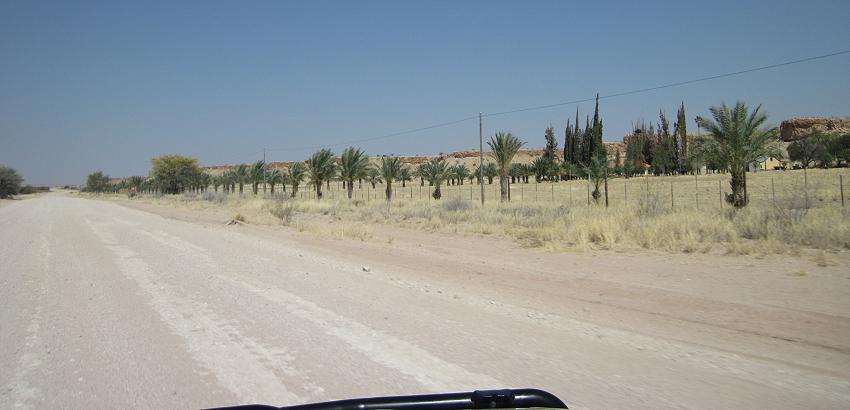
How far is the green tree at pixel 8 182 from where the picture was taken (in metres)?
88.4

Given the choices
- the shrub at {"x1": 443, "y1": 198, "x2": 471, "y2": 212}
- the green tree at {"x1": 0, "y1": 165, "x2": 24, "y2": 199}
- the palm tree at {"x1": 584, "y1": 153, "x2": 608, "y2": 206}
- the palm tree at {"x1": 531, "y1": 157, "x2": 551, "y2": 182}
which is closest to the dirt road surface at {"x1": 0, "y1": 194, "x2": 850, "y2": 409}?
the shrub at {"x1": 443, "y1": 198, "x2": 471, "y2": 212}

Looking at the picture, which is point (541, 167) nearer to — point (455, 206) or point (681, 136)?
point (681, 136)

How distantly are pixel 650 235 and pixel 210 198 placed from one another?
4972 cm

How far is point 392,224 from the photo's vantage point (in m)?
25.3

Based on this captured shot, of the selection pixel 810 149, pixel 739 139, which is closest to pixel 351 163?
pixel 739 139

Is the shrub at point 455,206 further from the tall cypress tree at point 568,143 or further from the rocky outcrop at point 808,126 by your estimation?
the rocky outcrop at point 808,126

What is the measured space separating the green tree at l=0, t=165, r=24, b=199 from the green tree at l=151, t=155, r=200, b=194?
74.2 feet

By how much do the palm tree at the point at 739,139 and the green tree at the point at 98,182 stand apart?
524 feet

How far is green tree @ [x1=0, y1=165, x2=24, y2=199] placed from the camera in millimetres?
88375

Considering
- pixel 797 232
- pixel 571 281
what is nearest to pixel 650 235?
pixel 797 232

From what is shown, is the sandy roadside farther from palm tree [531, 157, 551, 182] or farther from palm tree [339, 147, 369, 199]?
palm tree [531, 157, 551, 182]

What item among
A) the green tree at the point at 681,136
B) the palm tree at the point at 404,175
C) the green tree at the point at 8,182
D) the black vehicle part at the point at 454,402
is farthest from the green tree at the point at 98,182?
the black vehicle part at the point at 454,402

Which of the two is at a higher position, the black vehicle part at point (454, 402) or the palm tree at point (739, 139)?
the palm tree at point (739, 139)

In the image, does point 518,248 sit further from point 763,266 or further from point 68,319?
point 68,319
